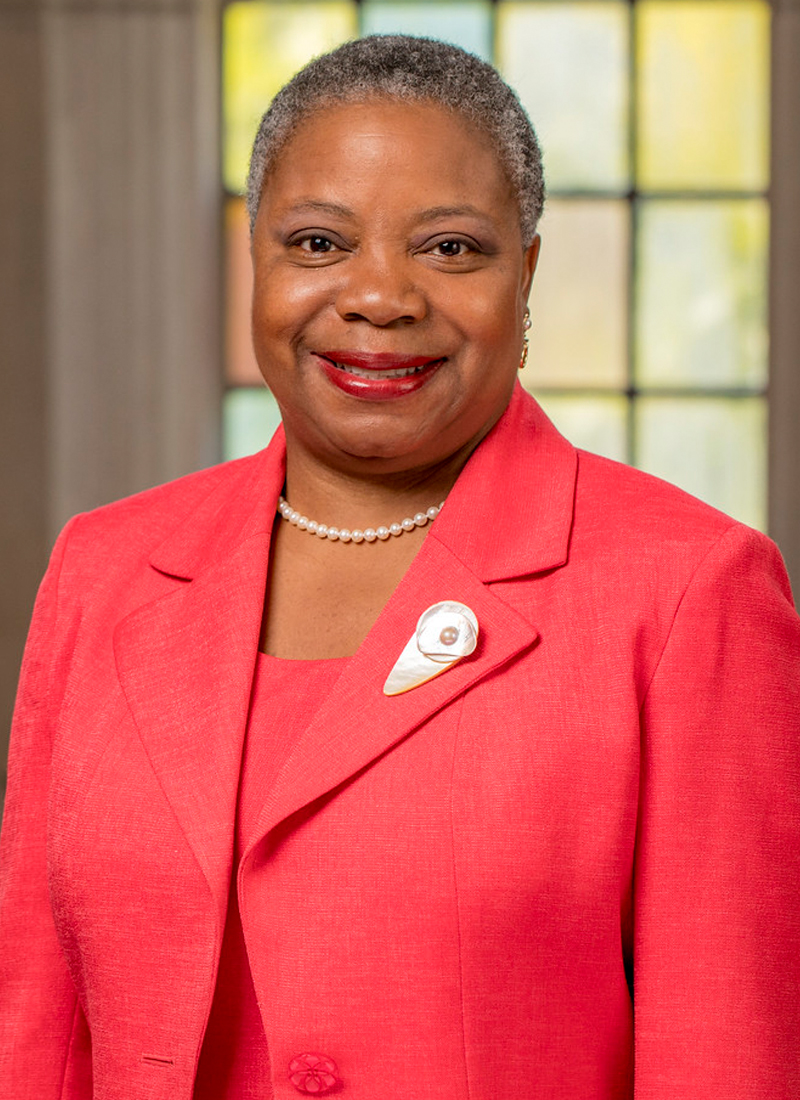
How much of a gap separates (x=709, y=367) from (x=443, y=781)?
273 centimetres

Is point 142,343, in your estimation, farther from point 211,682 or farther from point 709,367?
point 211,682

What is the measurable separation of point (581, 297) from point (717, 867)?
8.98 ft

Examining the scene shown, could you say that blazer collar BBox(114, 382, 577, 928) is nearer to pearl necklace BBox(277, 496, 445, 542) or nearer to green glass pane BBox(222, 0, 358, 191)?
pearl necklace BBox(277, 496, 445, 542)

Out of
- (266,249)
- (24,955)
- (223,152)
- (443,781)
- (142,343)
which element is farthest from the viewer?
(223,152)

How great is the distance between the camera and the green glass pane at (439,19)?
3.61m

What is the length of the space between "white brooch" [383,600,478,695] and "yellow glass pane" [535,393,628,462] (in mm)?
2547

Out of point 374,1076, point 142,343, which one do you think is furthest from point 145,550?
point 142,343

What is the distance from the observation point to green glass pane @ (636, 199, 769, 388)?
3621mm

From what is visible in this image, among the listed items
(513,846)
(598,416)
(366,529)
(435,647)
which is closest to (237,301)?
(598,416)

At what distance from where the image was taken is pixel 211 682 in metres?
1.30

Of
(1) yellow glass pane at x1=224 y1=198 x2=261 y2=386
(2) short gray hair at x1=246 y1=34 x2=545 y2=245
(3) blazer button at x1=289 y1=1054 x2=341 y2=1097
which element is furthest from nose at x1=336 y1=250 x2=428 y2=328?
(1) yellow glass pane at x1=224 y1=198 x2=261 y2=386

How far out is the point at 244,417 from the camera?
3711 mm

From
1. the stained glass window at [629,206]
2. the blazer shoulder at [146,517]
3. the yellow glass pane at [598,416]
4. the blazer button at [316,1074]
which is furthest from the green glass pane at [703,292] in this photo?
the blazer button at [316,1074]

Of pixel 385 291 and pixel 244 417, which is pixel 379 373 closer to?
pixel 385 291
